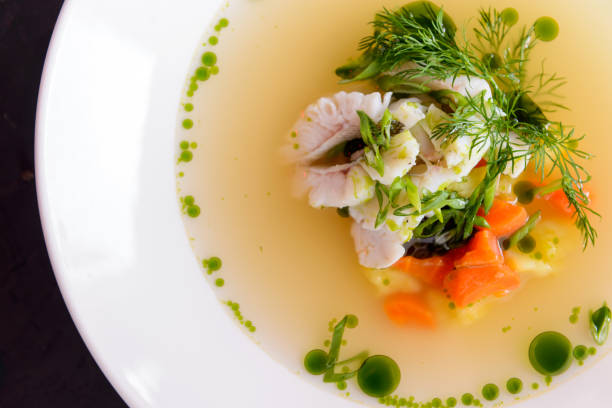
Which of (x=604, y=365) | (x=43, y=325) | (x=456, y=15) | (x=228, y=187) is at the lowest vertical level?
(x=604, y=365)

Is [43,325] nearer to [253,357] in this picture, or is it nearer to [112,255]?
[112,255]

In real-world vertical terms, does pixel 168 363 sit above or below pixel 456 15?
below

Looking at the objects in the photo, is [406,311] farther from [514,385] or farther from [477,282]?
[514,385]

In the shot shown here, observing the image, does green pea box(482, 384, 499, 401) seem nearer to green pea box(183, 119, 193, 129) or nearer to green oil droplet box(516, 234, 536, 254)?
green oil droplet box(516, 234, 536, 254)

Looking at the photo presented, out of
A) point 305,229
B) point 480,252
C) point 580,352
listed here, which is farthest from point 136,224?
point 580,352

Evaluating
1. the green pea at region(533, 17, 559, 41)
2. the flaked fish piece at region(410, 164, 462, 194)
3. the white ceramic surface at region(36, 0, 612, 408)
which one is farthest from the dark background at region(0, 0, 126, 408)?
the green pea at region(533, 17, 559, 41)

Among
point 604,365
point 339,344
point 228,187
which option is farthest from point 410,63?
point 604,365
